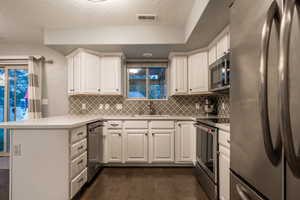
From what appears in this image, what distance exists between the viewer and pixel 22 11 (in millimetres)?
2508

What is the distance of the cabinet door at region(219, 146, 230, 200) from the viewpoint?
1.65 meters

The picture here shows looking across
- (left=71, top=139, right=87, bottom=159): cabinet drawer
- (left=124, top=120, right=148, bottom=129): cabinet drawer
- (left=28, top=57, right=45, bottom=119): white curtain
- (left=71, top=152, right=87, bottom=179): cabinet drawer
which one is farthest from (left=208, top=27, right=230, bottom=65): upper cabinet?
(left=28, top=57, right=45, bottom=119): white curtain

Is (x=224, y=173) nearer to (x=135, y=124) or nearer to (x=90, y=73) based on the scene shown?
(x=135, y=124)

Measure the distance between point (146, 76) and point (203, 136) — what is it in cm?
203

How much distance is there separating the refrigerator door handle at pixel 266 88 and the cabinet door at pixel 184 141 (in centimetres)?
249

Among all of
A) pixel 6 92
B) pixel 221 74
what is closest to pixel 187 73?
pixel 221 74

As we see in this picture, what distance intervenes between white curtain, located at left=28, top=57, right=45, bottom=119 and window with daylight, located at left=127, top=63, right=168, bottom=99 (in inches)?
74.6

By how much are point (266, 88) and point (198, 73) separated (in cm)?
268

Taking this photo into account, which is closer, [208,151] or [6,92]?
[208,151]

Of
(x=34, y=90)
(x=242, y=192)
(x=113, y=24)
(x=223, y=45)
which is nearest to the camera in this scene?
(x=242, y=192)

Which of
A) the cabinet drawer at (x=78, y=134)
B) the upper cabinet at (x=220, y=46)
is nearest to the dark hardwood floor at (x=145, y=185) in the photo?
the cabinet drawer at (x=78, y=134)

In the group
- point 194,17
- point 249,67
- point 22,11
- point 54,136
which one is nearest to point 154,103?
point 194,17

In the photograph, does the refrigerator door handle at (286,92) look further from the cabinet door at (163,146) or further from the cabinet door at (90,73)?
the cabinet door at (90,73)

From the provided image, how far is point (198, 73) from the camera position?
3275 millimetres
